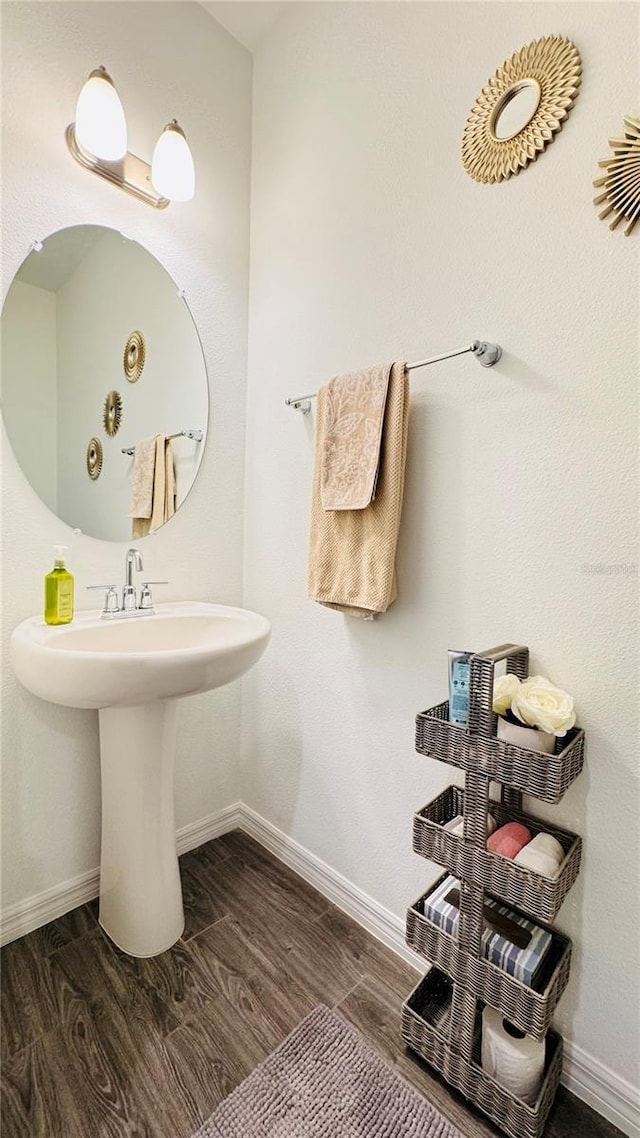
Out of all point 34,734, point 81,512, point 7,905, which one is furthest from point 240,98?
point 7,905

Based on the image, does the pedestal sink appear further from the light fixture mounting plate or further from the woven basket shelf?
the light fixture mounting plate

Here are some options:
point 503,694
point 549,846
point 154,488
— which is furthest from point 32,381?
point 549,846

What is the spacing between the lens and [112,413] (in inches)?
55.0

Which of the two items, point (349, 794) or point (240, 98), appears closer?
point (349, 794)

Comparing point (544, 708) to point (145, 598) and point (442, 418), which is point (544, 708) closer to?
point (442, 418)

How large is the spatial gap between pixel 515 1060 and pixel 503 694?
65cm

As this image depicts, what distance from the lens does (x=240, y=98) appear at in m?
1.61

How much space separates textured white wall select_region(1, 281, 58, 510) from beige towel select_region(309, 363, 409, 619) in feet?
2.21

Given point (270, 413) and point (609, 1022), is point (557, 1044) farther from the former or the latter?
point (270, 413)

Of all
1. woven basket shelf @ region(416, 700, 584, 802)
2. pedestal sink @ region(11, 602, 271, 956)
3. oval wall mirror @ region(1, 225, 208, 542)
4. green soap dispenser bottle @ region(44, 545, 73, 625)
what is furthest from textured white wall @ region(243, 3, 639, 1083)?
green soap dispenser bottle @ region(44, 545, 73, 625)

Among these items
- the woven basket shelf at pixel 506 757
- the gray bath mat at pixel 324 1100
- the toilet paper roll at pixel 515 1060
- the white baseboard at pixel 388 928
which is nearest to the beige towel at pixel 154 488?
the woven basket shelf at pixel 506 757

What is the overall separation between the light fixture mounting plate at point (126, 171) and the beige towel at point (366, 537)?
74 cm

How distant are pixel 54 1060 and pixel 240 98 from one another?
2570 mm

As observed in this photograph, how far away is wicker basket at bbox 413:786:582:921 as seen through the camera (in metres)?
0.83
